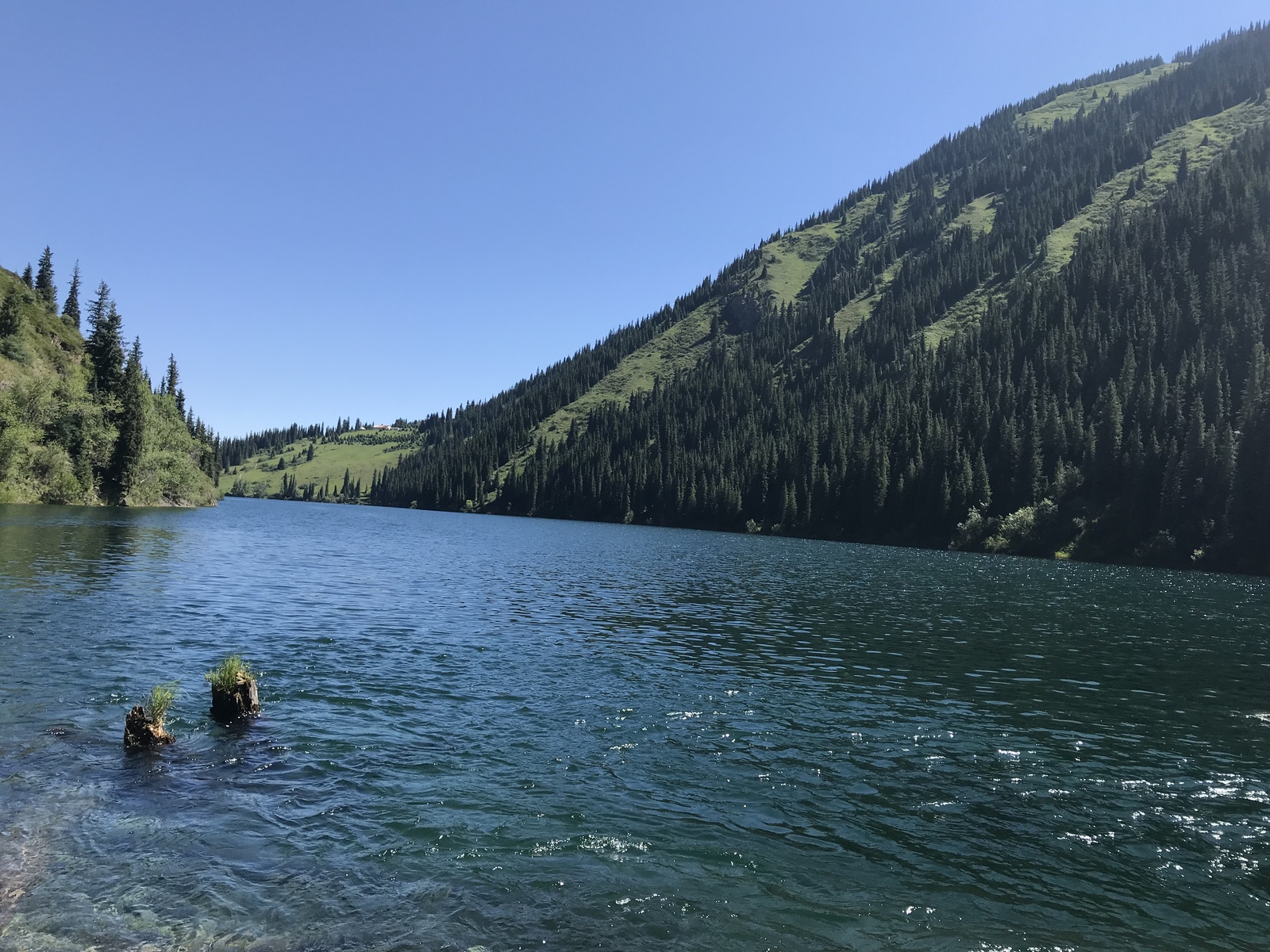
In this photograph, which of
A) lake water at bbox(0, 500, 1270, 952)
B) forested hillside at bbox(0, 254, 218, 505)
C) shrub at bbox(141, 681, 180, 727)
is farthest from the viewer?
forested hillside at bbox(0, 254, 218, 505)

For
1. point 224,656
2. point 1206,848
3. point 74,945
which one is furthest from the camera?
point 224,656

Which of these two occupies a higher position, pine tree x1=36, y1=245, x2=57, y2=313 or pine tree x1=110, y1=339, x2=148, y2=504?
pine tree x1=36, y1=245, x2=57, y2=313

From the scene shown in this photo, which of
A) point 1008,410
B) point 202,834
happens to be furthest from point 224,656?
point 1008,410

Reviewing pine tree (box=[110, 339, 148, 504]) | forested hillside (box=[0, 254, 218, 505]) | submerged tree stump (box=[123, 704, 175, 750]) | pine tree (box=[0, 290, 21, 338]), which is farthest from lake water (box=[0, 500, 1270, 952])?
pine tree (box=[0, 290, 21, 338])

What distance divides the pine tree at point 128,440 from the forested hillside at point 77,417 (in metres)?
0.18

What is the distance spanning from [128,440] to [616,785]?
468 feet

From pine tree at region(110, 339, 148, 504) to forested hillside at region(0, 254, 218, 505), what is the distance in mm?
184

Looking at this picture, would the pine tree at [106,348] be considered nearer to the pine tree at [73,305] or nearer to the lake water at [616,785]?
the pine tree at [73,305]

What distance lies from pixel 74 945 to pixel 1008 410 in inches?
7498

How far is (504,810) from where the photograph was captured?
1545 cm

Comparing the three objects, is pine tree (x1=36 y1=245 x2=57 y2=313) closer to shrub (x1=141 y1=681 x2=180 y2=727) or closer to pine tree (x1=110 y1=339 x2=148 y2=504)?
pine tree (x1=110 y1=339 x2=148 y2=504)

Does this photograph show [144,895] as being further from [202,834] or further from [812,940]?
[812,940]

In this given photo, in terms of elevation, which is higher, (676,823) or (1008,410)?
(1008,410)

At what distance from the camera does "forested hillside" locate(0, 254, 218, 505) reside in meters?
108
